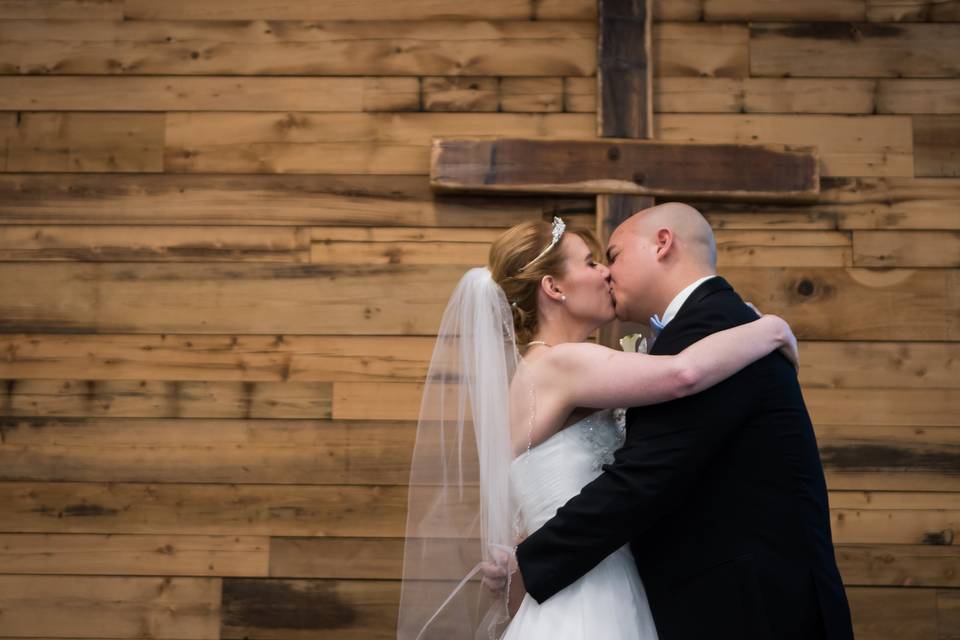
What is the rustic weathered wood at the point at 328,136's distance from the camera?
3.21m

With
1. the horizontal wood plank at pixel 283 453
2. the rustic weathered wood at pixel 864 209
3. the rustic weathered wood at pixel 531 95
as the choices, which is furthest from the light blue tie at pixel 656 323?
the rustic weathered wood at pixel 531 95

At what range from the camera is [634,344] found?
2602mm

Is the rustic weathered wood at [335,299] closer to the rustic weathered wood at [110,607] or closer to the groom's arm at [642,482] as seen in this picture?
Answer: the rustic weathered wood at [110,607]

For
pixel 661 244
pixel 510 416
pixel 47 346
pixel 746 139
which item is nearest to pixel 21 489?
pixel 47 346

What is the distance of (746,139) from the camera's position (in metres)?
3.21

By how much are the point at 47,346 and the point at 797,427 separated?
2.48 meters

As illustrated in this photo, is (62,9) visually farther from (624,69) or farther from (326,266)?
(624,69)

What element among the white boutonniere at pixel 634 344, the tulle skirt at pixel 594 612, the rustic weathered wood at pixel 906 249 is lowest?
the tulle skirt at pixel 594 612

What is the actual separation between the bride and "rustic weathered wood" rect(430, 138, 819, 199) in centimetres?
57

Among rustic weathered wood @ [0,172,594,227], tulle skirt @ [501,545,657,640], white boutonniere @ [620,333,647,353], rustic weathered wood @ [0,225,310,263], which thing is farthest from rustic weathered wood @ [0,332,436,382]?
tulle skirt @ [501,545,657,640]

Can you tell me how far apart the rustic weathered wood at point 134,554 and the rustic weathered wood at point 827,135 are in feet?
6.57

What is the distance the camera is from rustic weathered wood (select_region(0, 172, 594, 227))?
318 cm

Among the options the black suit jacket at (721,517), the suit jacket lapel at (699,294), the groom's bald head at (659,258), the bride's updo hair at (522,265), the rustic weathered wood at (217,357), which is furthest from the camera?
the rustic weathered wood at (217,357)

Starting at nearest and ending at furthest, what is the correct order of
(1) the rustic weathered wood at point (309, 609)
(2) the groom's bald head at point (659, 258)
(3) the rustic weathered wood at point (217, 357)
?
(2) the groom's bald head at point (659, 258)
(1) the rustic weathered wood at point (309, 609)
(3) the rustic weathered wood at point (217, 357)
